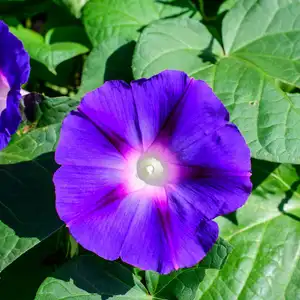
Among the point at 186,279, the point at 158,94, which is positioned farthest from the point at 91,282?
the point at 158,94

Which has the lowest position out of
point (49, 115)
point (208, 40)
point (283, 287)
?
point (283, 287)

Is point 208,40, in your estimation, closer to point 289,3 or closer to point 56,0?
point 289,3

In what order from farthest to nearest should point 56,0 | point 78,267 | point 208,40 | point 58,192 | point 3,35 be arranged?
point 56,0, point 208,40, point 78,267, point 3,35, point 58,192

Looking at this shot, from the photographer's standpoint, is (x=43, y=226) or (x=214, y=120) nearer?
(x=214, y=120)

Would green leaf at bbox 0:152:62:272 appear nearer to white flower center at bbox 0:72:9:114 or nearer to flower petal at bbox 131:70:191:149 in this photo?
white flower center at bbox 0:72:9:114

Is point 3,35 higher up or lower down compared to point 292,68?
higher up

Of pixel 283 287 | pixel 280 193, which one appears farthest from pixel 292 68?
pixel 283 287

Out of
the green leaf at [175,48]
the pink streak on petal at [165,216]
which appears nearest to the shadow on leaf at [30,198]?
the pink streak on petal at [165,216]

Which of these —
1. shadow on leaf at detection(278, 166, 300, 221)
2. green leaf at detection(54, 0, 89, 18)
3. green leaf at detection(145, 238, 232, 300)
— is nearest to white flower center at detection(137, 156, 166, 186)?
green leaf at detection(145, 238, 232, 300)
